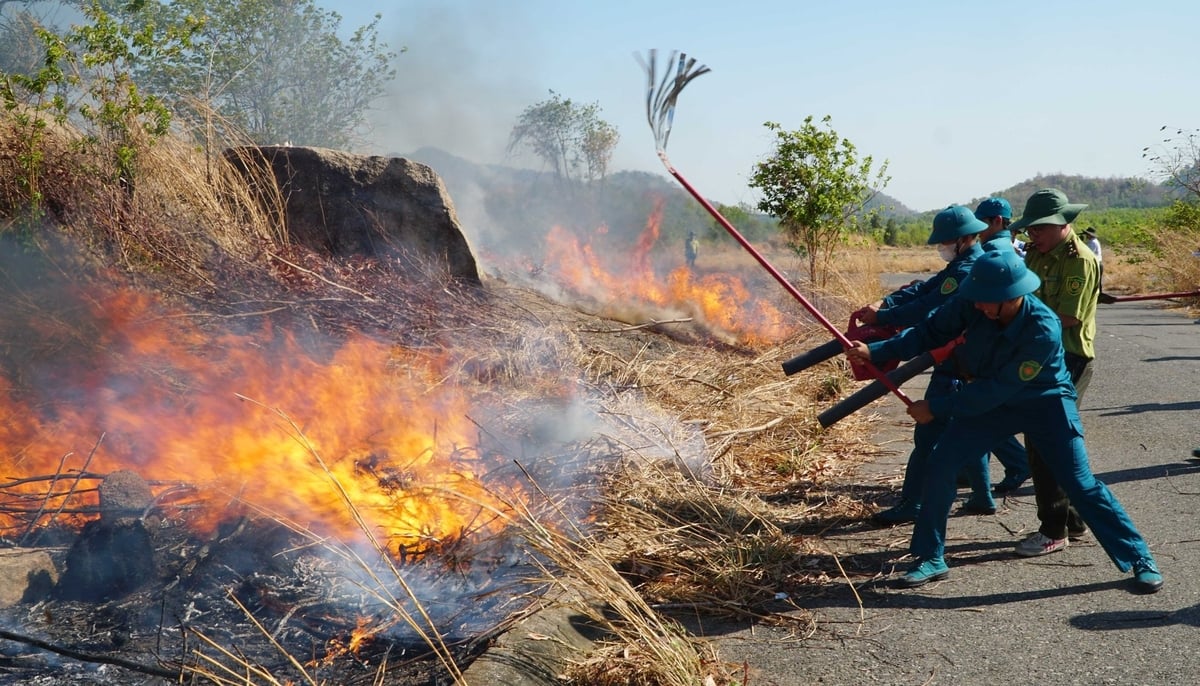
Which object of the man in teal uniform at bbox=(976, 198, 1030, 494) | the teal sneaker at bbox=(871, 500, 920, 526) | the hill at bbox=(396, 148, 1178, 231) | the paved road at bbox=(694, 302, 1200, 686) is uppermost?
the hill at bbox=(396, 148, 1178, 231)

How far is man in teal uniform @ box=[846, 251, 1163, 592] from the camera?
13.3 feet

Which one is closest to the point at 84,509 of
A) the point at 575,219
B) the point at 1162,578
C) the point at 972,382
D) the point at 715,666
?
the point at 715,666

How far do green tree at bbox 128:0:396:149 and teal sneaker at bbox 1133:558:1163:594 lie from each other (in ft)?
46.4

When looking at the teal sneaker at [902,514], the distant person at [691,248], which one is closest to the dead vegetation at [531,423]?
the teal sneaker at [902,514]

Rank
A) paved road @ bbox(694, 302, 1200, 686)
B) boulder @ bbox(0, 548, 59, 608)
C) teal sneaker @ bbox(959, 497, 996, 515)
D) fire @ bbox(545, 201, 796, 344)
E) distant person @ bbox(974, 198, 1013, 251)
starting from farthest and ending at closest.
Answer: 1. fire @ bbox(545, 201, 796, 344)
2. distant person @ bbox(974, 198, 1013, 251)
3. teal sneaker @ bbox(959, 497, 996, 515)
4. boulder @ bbox(0, 548, 59, 608)
5. paved road @ bbox(694, 302, 1200, 686)

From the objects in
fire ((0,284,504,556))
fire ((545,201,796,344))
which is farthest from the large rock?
fire ((545,201,796,344))

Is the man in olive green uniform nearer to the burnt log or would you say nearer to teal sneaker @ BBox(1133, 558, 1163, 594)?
teal sneaker @ BBox(1133, 558, 1163, 594)

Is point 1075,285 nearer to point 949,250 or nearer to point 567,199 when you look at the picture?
point 949,250

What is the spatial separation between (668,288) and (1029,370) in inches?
373

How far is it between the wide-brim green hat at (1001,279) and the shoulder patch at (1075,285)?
1175 mm

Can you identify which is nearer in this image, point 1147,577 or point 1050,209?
point 1147,577

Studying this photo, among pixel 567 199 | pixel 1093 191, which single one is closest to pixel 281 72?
pixel 567 199

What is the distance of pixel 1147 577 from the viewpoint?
4027 mm

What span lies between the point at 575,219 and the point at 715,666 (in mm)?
13266
